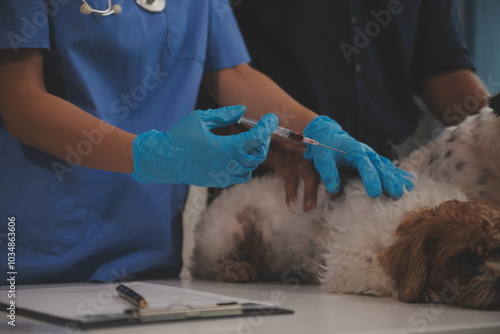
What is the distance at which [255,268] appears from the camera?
1.83 m

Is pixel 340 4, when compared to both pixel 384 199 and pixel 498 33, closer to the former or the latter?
pixel 384 199

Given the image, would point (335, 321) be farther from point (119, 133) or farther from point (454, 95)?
point (454, 95)

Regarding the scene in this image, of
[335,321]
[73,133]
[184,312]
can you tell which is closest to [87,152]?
[73,133]

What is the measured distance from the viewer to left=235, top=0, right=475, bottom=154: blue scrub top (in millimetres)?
2180

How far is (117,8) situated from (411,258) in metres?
0.94

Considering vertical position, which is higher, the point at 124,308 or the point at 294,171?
the point at 124,308

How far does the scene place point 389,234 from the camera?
1.45 m

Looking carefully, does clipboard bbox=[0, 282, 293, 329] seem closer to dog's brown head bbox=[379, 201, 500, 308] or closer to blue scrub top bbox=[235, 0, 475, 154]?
dog's brown head bbox=[379, 201, 500, 308]

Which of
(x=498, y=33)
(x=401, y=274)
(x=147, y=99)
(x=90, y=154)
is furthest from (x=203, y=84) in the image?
(x=498, y=33)

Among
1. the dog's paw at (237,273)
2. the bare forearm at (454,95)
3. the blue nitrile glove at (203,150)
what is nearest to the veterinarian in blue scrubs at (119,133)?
the blue nitrile glove at (203,150)

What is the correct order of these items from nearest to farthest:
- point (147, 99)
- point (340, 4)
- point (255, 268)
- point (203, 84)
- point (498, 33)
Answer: point (147, 99)
point (255, 268)
point (203, 84)
point (340, 4)
point (498, 33)

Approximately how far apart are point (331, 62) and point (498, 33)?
1.87 metres

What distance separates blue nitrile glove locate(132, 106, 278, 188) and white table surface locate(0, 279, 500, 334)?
278mm

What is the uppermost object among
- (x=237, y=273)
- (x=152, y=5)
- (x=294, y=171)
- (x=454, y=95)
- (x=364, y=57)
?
(x=152, y=5)
